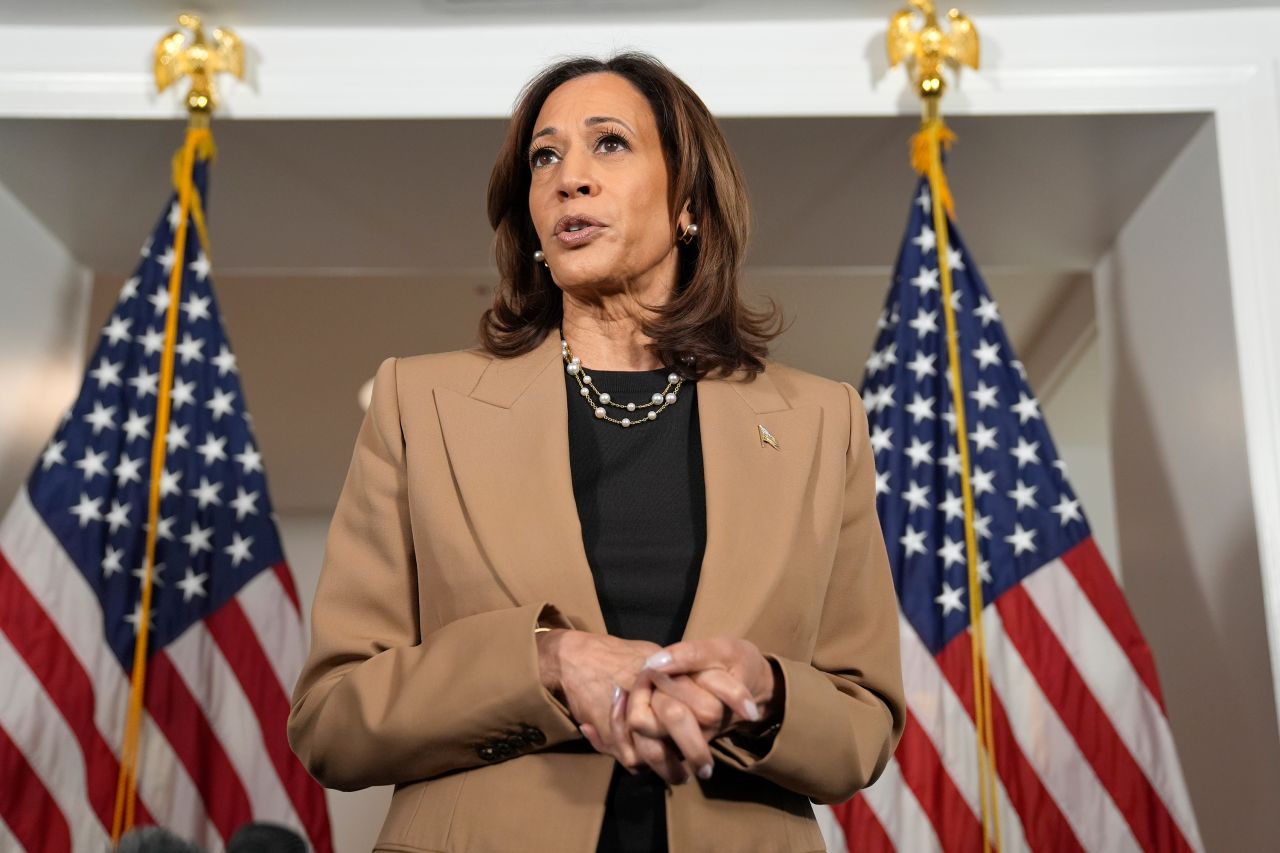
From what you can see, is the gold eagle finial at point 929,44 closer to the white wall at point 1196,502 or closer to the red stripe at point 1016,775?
the white wall at point 1196,502

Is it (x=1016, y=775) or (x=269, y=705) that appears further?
(x=269, y=705)

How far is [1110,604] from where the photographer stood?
2.81 metres

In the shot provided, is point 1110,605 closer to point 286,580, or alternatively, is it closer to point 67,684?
point 286,580

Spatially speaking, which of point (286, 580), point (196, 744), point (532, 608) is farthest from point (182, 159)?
point (532, 608)

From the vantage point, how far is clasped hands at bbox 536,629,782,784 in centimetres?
105

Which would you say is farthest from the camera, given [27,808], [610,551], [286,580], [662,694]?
[286,580]

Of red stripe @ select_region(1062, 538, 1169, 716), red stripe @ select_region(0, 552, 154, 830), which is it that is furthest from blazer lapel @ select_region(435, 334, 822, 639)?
red stripe @ select_region(0, 552, 154, 830)

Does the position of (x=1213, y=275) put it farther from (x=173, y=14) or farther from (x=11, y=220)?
(x=11, y=220)

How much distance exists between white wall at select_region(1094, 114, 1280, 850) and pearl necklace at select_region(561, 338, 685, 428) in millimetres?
1821

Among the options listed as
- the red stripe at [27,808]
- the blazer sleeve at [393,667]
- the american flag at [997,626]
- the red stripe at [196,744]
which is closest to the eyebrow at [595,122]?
the blazer sleeve at [393,667]

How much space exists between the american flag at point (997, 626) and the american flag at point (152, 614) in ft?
4.11

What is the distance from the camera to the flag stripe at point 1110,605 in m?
2.74

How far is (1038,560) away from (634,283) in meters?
1.60

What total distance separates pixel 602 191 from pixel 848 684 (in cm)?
61
